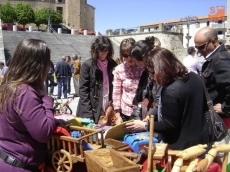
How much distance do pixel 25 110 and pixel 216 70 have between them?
1.96 meters

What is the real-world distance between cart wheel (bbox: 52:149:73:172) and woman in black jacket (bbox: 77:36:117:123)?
→ 154 cm

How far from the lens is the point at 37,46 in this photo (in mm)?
1959

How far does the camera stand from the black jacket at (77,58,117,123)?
372 cm

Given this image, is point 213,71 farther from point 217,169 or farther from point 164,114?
point 217,169

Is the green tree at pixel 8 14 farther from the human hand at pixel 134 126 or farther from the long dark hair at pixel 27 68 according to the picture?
the long dark hair at pixel 27 68

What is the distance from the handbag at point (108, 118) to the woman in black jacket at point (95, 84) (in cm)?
14

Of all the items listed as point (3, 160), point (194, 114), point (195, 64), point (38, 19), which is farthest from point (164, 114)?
point (38, 19)

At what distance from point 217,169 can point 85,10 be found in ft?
248

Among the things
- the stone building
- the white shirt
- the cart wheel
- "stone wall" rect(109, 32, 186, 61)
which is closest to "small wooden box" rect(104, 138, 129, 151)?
the cart wheel

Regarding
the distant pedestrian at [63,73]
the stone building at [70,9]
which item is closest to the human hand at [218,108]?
the distant pedestrian at [63,73]

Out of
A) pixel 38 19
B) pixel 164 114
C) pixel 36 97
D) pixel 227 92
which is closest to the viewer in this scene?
pixel 36 97

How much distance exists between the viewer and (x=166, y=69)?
2254 mm

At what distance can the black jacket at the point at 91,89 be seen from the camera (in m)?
3.72

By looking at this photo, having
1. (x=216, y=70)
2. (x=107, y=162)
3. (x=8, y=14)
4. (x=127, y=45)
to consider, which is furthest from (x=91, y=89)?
(x=8, y=14)
